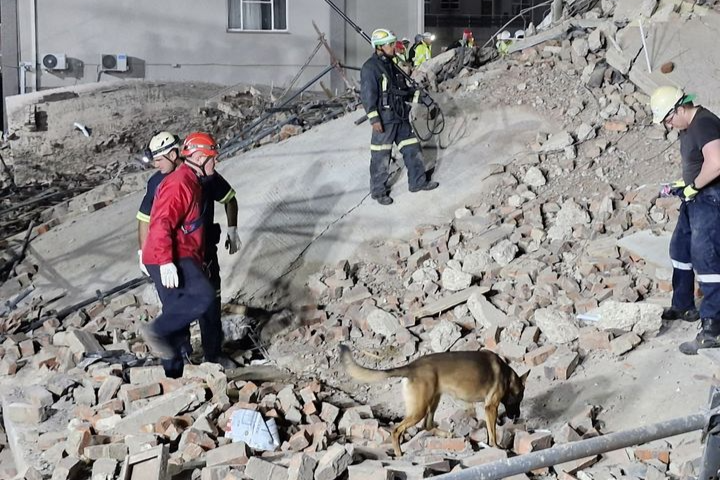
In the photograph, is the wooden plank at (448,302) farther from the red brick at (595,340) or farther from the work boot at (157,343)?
the work boot at (157,343)

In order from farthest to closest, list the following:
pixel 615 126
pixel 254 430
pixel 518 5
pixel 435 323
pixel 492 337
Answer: pixel 518 5 < pixel 615 126 < pixel 435 323 < pixel 492 337 < pixel 254 430

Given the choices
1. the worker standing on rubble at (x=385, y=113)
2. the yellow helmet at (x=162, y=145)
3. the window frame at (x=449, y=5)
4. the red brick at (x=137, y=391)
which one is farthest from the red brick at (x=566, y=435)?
the window frame at (x=449, y=5)

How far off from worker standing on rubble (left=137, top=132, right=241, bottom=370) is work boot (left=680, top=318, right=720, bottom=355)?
3.42m

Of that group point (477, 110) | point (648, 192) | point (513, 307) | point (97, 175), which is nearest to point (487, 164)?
point (477, 110)

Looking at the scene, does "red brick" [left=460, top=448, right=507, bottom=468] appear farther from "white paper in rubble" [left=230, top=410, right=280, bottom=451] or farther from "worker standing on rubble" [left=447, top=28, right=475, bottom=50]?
"worker standing on rubble" [left=447, top=28, right=475, bottom=50]

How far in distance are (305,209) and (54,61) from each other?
8.44 meters

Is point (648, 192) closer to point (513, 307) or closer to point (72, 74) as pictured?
point (513, 307)

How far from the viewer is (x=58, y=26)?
52.2 feet

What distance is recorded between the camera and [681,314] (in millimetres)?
6617

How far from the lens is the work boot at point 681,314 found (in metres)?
6.58

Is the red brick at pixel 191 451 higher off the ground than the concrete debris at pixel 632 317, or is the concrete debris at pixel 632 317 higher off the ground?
the concrete debris at pixel 632 317

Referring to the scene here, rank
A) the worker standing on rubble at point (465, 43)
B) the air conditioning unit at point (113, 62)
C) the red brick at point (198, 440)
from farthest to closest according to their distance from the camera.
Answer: the air conditioning unit at point (113, 62) < the worker standing on rubble at point (465, 43) < the red brick at point (198, 440)

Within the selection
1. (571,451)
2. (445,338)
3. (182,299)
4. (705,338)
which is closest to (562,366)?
(705,338)

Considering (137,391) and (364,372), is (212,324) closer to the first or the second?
(137,391)
